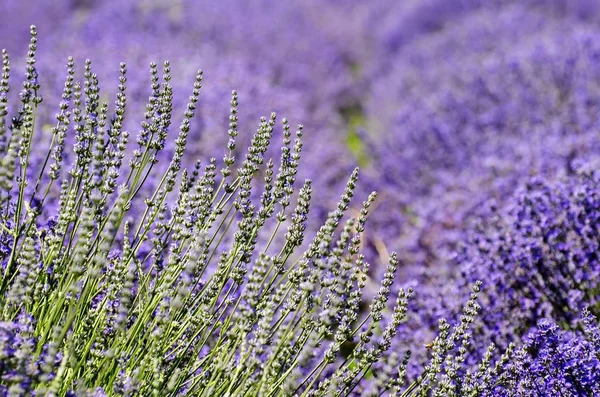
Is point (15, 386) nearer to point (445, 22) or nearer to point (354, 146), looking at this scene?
point (354, 146)

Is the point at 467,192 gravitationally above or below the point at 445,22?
below

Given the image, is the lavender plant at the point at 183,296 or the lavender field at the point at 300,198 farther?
the lavender field at the point at 300,198

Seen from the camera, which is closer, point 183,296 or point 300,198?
point 183,296

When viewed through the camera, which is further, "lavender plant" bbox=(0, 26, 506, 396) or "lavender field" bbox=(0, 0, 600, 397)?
"lavender field" bbox=(0, 0, 600, 397)

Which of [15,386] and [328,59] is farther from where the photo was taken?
[328,59]

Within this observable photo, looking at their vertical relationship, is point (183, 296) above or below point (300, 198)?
below

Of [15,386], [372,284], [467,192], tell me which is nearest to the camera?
[15,386]

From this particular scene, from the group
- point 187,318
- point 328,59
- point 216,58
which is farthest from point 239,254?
point 328,59

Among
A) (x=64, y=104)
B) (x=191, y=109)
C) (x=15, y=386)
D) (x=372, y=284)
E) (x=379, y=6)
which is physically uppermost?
(x=379, y=6)
